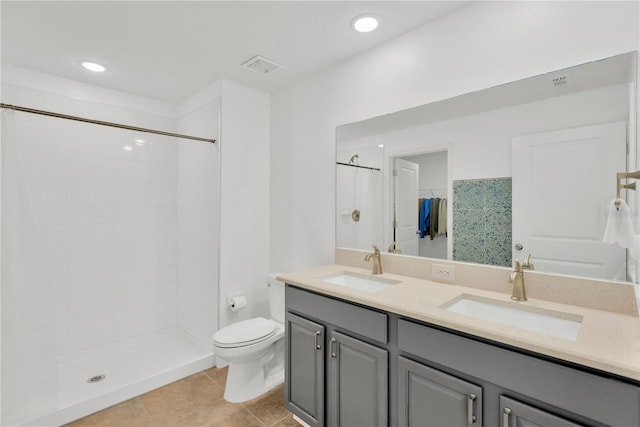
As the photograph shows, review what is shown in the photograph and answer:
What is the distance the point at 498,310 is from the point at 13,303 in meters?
2.64

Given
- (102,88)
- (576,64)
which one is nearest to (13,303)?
(102,88)

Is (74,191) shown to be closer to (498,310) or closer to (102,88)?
(102,88)

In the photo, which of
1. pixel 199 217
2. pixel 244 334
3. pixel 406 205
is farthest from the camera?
pixel 199 217

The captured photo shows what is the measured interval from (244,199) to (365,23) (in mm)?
1692

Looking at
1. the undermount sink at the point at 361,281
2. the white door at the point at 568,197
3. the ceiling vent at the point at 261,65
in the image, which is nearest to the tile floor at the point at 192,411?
the undermount sink at the point at 361,281

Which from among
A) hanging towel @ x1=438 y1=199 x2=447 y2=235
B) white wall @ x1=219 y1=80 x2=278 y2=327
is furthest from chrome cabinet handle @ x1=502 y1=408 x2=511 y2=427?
white wall @ x1=219 y1=80 x2=278 y2=327

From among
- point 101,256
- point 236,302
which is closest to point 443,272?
point 236,302

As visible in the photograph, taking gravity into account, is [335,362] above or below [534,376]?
below

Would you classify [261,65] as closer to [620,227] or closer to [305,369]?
[305,369]

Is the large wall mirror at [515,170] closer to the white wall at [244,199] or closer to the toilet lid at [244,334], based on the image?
the toilet lid at [244,334]

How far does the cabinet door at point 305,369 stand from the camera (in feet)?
5.52

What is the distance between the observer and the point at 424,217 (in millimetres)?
1869

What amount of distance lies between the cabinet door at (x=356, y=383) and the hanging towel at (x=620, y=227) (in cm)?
103

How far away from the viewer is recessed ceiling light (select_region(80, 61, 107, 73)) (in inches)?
91.7
